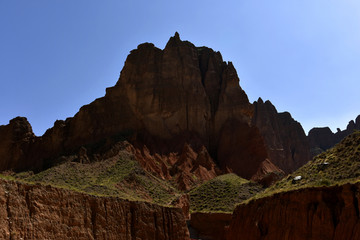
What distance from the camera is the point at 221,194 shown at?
6681 cm

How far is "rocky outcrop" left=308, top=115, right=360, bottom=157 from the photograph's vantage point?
15938 centimetres

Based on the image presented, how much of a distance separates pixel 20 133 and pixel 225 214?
52609 mm

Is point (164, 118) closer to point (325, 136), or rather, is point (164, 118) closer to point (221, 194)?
point (221, 194)

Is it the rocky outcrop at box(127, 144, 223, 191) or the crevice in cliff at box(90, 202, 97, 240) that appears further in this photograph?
the rocky outcrop at box(127, 144, 223, 191)

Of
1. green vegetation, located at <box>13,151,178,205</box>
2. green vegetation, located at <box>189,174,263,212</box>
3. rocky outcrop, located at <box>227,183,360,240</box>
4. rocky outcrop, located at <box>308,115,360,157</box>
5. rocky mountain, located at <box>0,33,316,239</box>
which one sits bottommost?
rocky outcrop, located at <box>227,183,360,240</box>

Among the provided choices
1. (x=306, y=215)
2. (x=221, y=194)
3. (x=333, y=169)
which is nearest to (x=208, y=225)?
(x=221, y=194)

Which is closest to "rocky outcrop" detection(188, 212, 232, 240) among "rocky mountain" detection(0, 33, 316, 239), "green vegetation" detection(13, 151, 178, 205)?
"rocky mountain" detection(0, 33, 316, 239)

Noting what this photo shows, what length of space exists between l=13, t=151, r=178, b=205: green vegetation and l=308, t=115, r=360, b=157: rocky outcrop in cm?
10106

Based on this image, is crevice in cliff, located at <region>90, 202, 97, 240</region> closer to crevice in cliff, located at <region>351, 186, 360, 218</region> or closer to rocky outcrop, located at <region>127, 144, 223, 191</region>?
crevice in cliff, located at <region>351, 186, 360, 218</region>

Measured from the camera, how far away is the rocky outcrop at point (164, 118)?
8688 centimetres

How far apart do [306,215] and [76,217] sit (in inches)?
562

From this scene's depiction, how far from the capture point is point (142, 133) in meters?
86.1

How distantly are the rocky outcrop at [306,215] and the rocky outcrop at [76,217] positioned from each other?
700cm

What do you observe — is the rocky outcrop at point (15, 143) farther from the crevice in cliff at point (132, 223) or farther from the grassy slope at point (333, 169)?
the grassy slope at point (333, 169)
